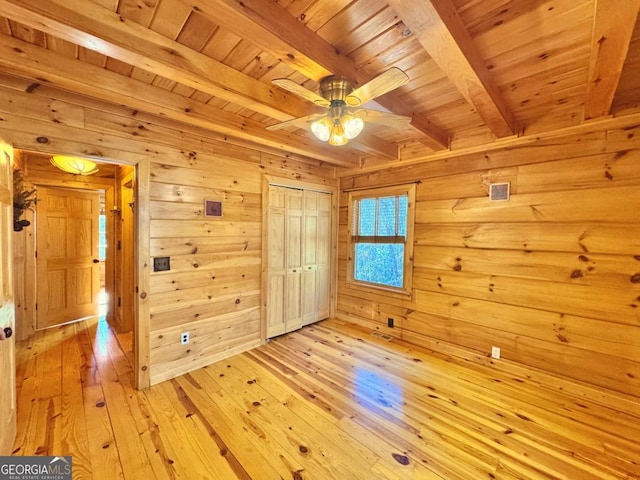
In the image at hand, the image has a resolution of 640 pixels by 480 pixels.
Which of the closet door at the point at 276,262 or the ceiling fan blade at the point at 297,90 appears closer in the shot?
the ceiling fan blade at the point at 297,90

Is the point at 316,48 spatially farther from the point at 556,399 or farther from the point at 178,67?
the point at 556,399

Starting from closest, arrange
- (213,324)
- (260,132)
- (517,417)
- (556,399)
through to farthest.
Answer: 1. (517,417)
2. (556,399)
3. (260,132)
4. (213,324)

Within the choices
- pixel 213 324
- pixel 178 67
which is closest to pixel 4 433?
pixel 213 324

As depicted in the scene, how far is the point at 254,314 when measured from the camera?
330 centimetres

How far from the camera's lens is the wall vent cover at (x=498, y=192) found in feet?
8.87

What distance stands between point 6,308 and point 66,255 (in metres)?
2.98

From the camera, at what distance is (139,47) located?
1.44 meters

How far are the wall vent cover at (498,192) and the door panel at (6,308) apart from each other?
3876mm

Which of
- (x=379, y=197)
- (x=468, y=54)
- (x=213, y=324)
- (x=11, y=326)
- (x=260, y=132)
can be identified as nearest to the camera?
(x=468, y=54)

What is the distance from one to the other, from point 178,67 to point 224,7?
64cm

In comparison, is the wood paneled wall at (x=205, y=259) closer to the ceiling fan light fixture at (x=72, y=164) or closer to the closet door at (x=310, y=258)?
the closet door at (x=310, y=258)

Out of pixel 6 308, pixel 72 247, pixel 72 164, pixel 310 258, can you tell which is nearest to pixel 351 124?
pixel 6 308

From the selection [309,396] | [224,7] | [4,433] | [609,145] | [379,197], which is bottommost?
[309,396]

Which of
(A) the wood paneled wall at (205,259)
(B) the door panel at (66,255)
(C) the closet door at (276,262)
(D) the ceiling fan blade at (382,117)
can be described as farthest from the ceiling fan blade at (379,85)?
(B) the door panel at (66,255)
